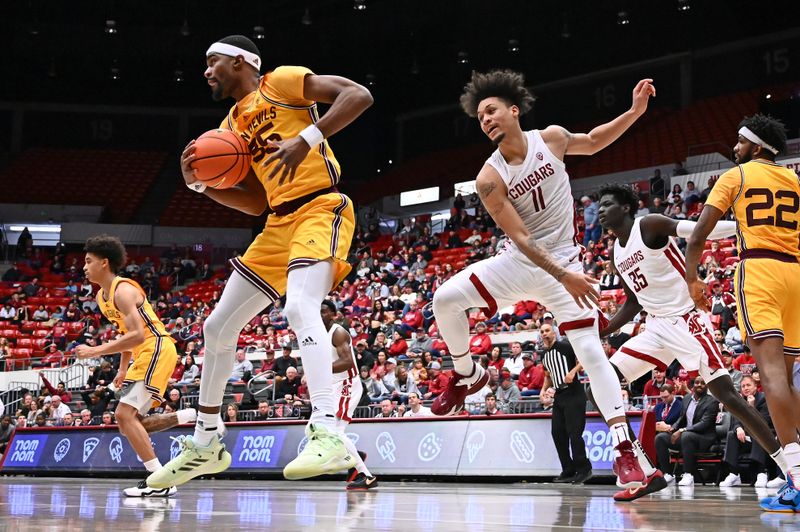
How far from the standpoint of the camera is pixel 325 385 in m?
4.90

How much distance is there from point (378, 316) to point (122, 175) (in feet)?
64.5

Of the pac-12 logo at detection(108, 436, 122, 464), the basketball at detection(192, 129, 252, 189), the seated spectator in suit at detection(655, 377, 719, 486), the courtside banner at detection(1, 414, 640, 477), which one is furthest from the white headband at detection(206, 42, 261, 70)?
the pac-12 logo at detection(108, 436, 122, 464)

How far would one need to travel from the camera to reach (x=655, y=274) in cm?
789

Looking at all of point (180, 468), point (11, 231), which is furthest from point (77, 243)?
point (180, 468)

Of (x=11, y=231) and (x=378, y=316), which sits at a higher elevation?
(x=11, y=231)

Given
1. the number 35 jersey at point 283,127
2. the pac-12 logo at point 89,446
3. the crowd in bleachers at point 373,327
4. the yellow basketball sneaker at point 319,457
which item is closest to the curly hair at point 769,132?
the number 35 jersey at point 283,127

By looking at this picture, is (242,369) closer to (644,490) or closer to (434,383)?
(434,383)

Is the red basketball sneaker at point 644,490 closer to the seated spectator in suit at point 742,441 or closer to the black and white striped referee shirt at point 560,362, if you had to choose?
the black and white striped referee shirt at point 560,362

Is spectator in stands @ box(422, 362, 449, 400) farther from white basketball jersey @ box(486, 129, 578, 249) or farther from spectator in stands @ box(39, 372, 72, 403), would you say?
spectator in stands @ box(39, 372, 72, 403)

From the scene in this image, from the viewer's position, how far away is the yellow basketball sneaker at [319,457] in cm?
449

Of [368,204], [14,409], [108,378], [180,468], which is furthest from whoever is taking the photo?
[368,204]

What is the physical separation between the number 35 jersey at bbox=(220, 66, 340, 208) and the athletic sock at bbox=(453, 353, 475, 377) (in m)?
1.45

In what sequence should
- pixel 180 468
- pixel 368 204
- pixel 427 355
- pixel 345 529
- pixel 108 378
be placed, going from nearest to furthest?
pixel 345 529, pixel 180 468, pixel 427 355, pixel 108 378, pixel 368 204

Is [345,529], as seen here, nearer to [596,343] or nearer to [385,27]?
[596,343]
